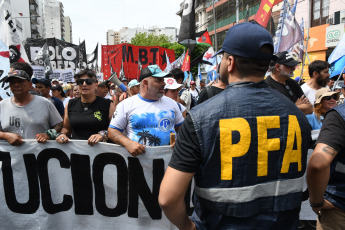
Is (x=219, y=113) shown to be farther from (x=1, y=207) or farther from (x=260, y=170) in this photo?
(x=1, y=207)

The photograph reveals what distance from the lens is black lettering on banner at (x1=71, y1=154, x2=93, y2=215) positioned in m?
3.48

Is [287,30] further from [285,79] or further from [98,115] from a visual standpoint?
[98,115]

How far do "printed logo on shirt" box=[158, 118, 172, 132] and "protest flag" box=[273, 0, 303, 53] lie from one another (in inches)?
140

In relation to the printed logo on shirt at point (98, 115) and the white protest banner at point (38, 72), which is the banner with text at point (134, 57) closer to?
the white protest banner at point (38, 72)

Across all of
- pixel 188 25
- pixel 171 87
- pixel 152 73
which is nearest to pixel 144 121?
pixel 152 73

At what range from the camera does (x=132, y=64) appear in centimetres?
1309

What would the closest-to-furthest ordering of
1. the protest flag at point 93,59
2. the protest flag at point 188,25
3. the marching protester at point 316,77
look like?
the marching protester at point 316,77 → the protest flag at point 188,25 → the protest flag at point 93,59

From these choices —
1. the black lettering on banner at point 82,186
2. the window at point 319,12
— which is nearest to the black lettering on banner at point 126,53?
the black lettering on banner at point 82,186

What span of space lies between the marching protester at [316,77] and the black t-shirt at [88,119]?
348 cm

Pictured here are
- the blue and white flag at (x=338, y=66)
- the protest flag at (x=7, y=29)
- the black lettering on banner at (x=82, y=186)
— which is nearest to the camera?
the black lettering on banner at (x=82, y=186)

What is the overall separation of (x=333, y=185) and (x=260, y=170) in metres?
0.96

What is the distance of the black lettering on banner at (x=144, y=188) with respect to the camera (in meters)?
3.42

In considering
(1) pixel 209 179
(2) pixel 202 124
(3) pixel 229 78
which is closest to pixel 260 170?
(1) pixel 209 179

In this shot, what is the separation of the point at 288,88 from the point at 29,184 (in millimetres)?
3463
